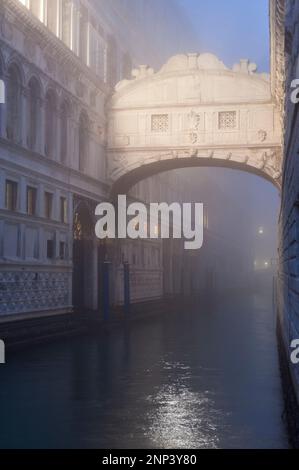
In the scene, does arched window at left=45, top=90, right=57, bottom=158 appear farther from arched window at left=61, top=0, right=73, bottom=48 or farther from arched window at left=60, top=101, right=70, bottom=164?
arched window at left=61, top=0, right=73, bottom=48

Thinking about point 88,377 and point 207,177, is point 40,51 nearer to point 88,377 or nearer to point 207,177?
point 88,377

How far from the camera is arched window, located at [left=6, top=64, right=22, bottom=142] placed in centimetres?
1738

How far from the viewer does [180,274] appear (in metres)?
44.8

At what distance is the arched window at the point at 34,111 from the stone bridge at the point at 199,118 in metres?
6.48

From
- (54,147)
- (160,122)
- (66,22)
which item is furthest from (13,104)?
(160,122)

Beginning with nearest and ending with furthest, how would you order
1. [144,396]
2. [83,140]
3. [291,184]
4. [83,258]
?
[291,184], [144,396], [83,140], [83,258]

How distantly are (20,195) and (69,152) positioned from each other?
4729 mm

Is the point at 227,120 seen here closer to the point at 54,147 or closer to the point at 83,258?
the point at 54,147

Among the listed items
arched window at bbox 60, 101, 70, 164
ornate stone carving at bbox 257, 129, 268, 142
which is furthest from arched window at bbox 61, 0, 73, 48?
ornate stone carving at bbox 257, 129, 268, 142

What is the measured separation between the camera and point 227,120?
80.7 ft

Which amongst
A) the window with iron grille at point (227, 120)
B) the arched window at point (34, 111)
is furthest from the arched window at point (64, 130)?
the window with iron grille at point (227, 120)

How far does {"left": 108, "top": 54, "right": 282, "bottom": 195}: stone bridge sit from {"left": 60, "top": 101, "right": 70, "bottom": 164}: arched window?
3.79 meters

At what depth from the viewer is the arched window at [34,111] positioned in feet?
62.1

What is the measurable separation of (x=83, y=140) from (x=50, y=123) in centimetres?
335
